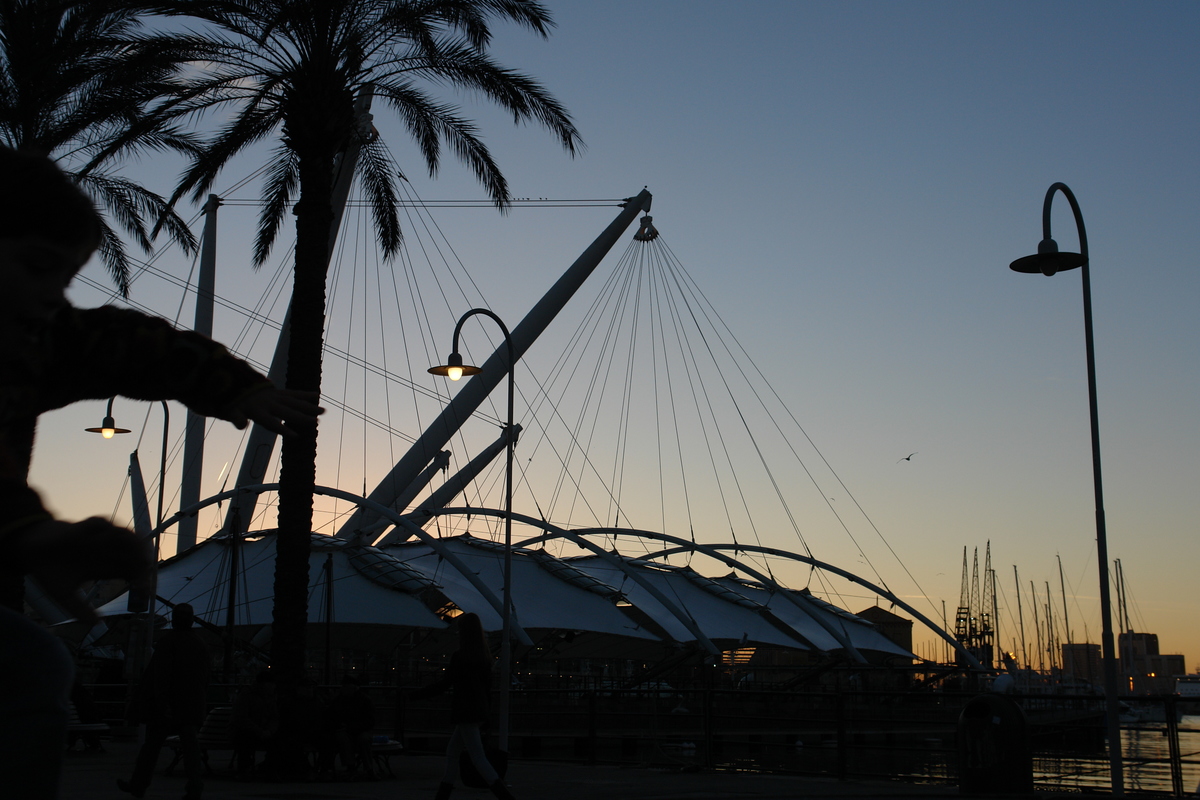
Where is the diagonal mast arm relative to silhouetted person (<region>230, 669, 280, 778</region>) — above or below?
above

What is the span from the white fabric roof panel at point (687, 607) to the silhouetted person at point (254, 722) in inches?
1567

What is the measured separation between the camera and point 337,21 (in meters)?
17.8

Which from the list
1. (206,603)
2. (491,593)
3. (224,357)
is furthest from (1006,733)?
(206,603)

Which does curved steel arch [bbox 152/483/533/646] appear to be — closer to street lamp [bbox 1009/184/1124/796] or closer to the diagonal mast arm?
the diagonal mast arm

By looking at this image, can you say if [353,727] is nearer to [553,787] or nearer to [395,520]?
[553,787]

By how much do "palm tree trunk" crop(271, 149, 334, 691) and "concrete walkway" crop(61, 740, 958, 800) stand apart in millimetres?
2109

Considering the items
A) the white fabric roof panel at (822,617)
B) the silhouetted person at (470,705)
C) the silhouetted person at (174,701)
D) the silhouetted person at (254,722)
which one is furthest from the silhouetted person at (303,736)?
the white fabric roof panel at (822,617)

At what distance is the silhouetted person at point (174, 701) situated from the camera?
462 inches

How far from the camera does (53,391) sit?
2.01 m

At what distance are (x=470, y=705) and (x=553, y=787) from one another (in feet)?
16.1

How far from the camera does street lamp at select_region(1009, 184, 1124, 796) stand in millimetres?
13031

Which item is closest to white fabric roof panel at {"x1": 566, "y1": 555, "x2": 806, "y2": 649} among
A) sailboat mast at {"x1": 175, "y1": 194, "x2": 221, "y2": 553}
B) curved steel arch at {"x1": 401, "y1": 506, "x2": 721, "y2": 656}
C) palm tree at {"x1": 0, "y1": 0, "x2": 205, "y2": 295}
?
curved steel arch at {"x1": 401, "y1": 506, "x2": 721, "y2": 656}

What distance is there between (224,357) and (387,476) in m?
51.5

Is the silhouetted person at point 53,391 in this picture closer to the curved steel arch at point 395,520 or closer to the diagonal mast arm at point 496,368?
the curved steel arch at point 395,520
